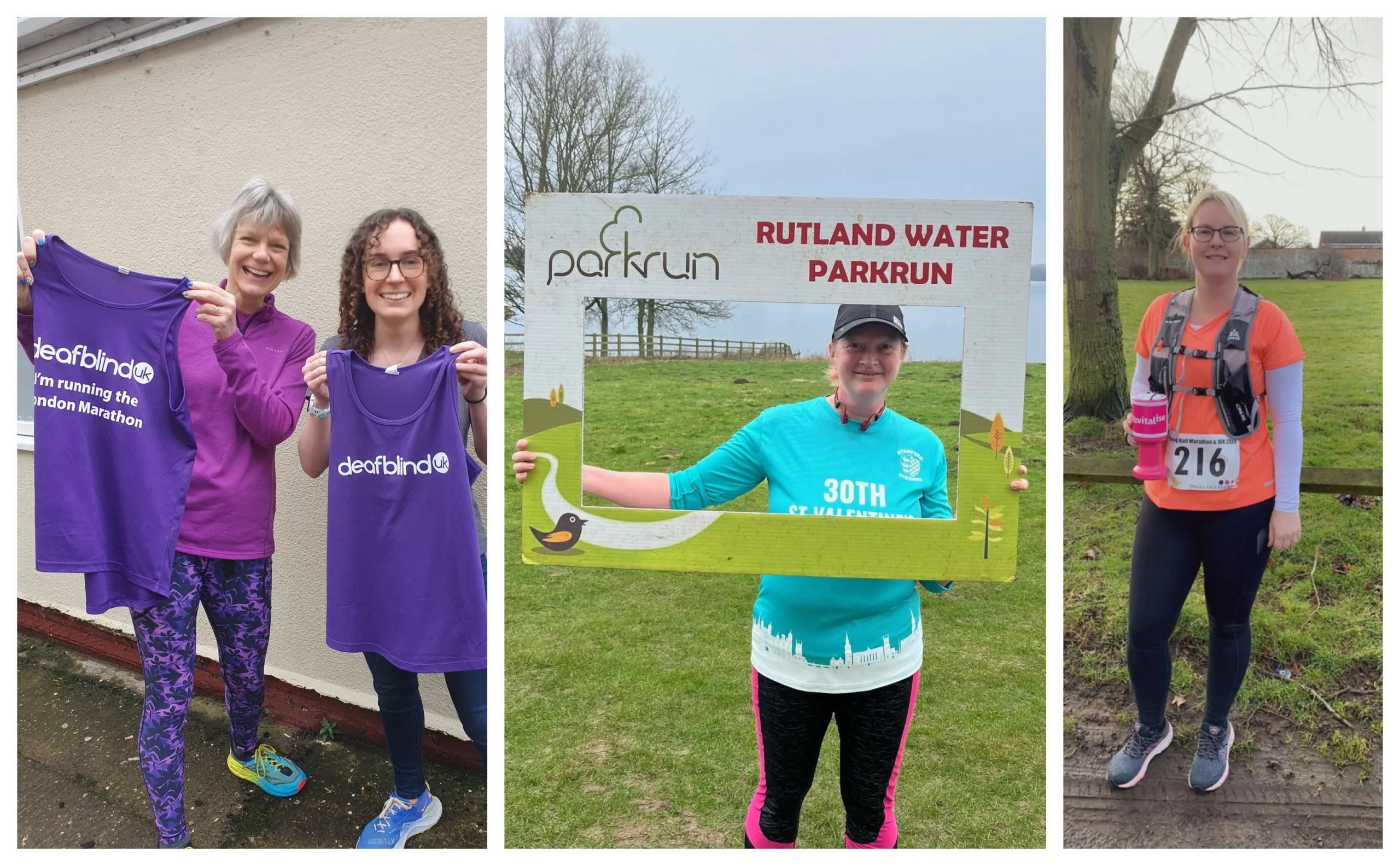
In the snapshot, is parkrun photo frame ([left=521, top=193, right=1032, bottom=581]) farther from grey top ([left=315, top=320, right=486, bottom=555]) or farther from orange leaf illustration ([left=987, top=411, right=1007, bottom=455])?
grey top ([left=315, top=320, right=486, bottom=555])

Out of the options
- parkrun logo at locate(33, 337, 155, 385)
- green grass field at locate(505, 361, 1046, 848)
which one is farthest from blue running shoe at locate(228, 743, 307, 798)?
parkrun logo at locate(33, 337, 155, 385)

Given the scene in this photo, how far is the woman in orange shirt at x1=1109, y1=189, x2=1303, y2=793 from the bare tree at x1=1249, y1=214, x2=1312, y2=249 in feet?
2.15

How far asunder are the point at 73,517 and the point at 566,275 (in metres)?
1.40

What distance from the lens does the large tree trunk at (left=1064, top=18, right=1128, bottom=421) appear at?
2.91 metres

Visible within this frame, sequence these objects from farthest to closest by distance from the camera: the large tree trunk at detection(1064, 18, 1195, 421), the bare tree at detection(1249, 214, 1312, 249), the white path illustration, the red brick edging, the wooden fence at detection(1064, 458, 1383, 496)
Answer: the large tree trunk at detection(1064, 18, 1195, 421) → the red brick edging → the bare tree at detection(1249, 214, 1312, 249) → the wooden fence at detection(1064, 458, 1383, 496) → the white path illustration

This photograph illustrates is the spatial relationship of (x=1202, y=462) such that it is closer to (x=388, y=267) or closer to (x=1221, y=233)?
(x=1221, y=233)

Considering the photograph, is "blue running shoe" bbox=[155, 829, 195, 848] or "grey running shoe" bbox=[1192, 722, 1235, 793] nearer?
"blue running shoe" bbox=[155, 829, 195, 848]

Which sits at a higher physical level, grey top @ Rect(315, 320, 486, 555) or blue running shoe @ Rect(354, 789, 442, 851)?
grey top @ Rect(315, 320, 486, 555)

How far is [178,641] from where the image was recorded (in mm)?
2078

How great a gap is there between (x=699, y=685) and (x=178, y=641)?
174cm

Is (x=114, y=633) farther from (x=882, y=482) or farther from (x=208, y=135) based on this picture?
(x=882, y=482)

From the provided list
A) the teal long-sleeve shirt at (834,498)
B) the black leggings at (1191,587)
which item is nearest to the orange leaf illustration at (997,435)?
the teal long-sleeve shirt at (834,498)
